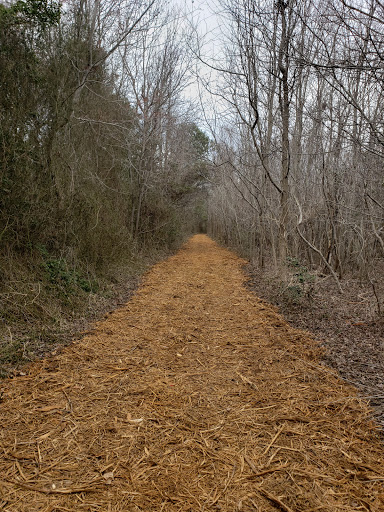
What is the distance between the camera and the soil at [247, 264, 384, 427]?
2.97 metres

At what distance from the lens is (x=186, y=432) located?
7.11 feet

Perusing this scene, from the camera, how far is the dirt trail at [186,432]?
1.64m

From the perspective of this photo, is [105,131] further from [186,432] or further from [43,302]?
[186,432]

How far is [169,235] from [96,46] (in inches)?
414

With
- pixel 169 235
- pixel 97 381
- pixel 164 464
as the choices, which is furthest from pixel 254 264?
pixel 164 464

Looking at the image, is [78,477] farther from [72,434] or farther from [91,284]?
[91,284]

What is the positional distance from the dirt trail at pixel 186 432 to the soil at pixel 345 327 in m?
0.21

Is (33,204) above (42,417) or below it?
above

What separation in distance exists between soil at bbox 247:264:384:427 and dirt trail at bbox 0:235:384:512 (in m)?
0.21

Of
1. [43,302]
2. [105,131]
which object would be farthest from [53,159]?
[105,131]

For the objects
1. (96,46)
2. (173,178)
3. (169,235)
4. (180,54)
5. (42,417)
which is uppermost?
(180,54)

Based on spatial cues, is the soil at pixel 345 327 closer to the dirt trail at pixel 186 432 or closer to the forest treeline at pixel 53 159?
the dirt trail at pixel 186 432

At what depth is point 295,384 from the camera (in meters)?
2.83

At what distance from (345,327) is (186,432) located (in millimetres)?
3235
